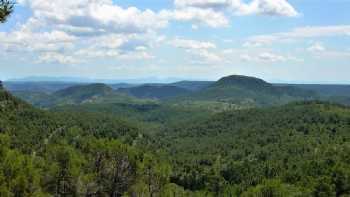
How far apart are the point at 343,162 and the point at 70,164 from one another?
12057cm

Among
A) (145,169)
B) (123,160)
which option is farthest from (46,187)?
(145,169)

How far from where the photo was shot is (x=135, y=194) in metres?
128

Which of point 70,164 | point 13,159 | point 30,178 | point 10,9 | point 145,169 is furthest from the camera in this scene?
point 145,169

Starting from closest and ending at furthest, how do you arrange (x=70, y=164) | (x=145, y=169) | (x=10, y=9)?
(x=10, y=9) < (x=70, y=164) < (x=145, y=169)

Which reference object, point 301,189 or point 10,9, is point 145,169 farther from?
point 10,9

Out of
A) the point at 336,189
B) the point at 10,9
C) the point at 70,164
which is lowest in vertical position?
the point at 336,189

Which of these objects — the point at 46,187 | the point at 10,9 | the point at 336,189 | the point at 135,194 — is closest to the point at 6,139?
the point at 46,187

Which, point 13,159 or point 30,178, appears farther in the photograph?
point 13,159

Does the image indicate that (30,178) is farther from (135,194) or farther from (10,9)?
(10,9)

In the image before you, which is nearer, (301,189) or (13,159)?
(13,159)

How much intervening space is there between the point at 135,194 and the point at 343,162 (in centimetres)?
10238

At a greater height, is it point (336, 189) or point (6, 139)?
point (6, 139)

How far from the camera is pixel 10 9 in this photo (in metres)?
26.9

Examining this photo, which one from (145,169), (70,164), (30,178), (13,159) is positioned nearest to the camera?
(30,178)
